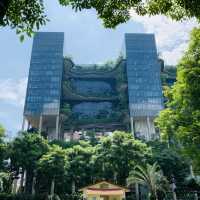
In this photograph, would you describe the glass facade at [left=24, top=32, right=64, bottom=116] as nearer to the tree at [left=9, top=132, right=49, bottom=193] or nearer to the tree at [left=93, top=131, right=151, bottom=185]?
the tree at [left=9, top=132, right=49, bottom=193]

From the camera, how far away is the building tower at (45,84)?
72.0 meters

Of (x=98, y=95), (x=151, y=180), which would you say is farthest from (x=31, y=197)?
(x=98, y=95)

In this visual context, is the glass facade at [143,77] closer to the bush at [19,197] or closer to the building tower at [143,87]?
the building tower at [143,87]

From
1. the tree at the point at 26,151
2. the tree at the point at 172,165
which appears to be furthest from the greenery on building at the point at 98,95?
the tree at the point at 26,151

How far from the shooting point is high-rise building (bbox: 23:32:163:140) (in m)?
72.8

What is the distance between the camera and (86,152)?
138 feet

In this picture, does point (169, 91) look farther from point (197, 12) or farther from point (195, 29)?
point (197, 12)

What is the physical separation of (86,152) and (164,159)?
43.2 ft

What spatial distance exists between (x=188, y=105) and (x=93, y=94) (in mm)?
66679

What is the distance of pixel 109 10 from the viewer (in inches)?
252

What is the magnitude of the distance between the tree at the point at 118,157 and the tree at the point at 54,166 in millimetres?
4333

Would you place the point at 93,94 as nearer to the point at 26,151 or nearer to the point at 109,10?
the point at 26,151

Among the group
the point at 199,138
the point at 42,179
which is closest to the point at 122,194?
the point at 199,138

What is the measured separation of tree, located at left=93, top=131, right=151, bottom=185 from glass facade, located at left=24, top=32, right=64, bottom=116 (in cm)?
3432
